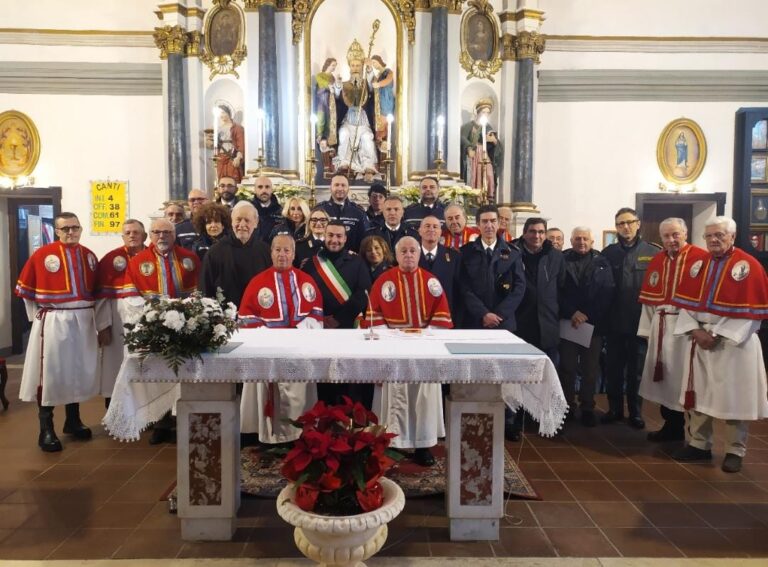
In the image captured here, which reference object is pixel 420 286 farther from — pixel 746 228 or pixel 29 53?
pixel 29 53

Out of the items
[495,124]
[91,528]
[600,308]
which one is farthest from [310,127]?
[91,528]

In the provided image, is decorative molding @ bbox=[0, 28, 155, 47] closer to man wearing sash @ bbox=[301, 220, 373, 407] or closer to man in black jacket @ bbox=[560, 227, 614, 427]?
man wearing sash @ bbox=[301, 220, 373, 407]

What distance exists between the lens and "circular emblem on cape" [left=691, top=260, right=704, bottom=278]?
484cm

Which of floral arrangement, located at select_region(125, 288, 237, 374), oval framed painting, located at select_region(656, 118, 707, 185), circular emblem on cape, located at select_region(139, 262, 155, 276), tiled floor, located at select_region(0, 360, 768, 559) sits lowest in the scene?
tiled floor, located at select_region(0, 360, 768, 559)

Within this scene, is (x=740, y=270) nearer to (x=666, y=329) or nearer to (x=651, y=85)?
(x=666, y=329)

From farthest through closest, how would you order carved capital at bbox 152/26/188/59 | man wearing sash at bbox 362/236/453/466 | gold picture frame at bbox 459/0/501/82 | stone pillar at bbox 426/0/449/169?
gold picture frame at bbox 459/0/501/82 < carved capital at bbox 152/26/188/59 < stone pillar at bbox 426/0/449/169 < man wearing sash at bbox 362/236/453/466

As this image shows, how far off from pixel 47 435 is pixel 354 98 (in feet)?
20.5

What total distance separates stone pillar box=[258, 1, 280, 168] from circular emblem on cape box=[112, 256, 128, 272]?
361cm

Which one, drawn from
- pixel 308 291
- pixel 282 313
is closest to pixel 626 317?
pixel 308 291

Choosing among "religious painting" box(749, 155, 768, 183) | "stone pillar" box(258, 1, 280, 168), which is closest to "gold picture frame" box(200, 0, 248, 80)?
"stone pillar" box(258, 1, 280, 168)

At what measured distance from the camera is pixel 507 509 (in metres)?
3.94

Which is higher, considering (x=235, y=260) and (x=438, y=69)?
(x=438, y=69)

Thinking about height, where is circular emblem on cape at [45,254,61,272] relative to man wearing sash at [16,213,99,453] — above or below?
above

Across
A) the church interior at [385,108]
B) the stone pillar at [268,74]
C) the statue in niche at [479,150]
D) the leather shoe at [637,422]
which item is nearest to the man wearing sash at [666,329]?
the leather shoe at [637,422]
